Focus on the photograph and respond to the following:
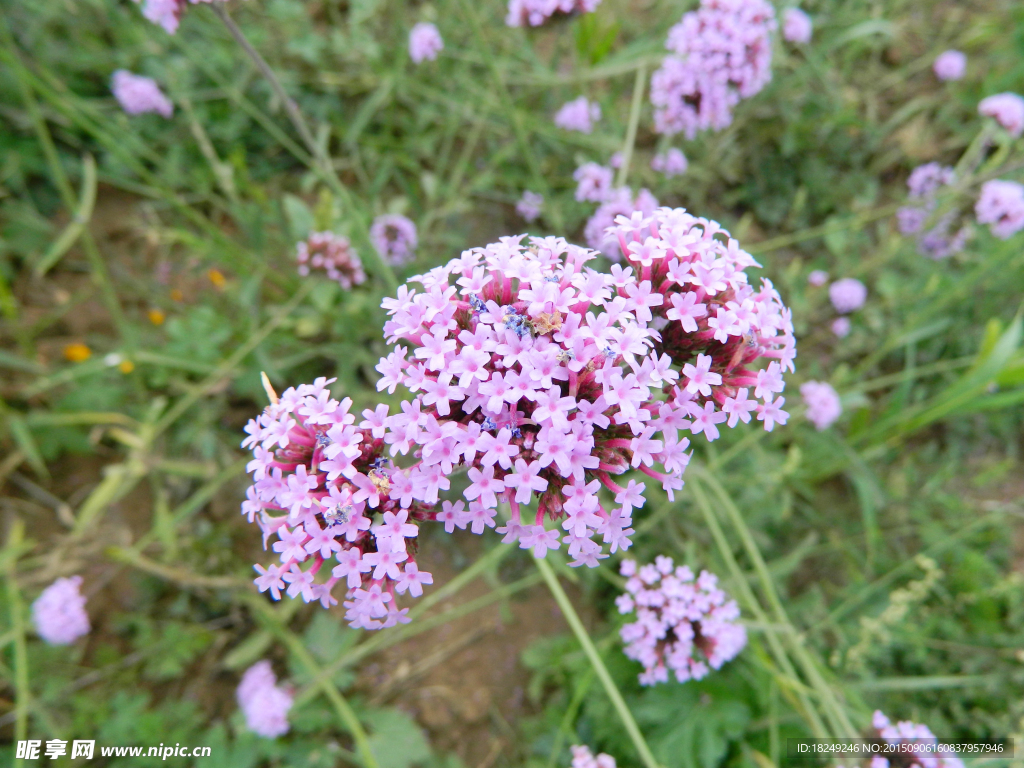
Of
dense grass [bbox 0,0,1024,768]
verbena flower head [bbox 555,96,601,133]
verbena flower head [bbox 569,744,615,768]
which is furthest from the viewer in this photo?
verbena flower head [bbox 555,96,601,133]

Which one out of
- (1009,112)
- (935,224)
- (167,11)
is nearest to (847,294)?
(935,224)

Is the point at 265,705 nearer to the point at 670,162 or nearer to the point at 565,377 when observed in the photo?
the point at 565,377

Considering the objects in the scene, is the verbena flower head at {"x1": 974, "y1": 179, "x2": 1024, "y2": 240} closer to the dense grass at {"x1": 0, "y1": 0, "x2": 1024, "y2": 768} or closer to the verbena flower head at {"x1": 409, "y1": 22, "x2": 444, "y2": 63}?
the dense grass at {"x1": 0, "y1": 0, "x2": 1024, "y2": 768}

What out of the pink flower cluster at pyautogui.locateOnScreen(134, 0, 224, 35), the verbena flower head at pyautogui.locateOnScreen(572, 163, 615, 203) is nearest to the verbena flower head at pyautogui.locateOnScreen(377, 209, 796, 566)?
the pink flower cluster at pyautogui.locateOnScreen(134, 0, 224, 35)

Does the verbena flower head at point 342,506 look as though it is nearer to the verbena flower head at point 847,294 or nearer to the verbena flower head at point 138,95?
the verbena flower head at point 138,95

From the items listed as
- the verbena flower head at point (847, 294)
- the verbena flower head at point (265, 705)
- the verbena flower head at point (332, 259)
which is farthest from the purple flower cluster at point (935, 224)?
the verbena flower head at point (265, 705)

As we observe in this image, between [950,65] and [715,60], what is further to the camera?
[950,65]

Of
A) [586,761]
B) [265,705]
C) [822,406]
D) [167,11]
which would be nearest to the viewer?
[586,761]

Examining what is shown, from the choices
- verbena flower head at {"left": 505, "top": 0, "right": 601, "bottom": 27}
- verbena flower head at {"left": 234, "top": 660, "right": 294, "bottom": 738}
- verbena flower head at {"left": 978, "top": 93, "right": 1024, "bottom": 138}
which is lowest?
verbena flower head at {"left": 234, "top": 660, "right": 294, "bottom": 738}
